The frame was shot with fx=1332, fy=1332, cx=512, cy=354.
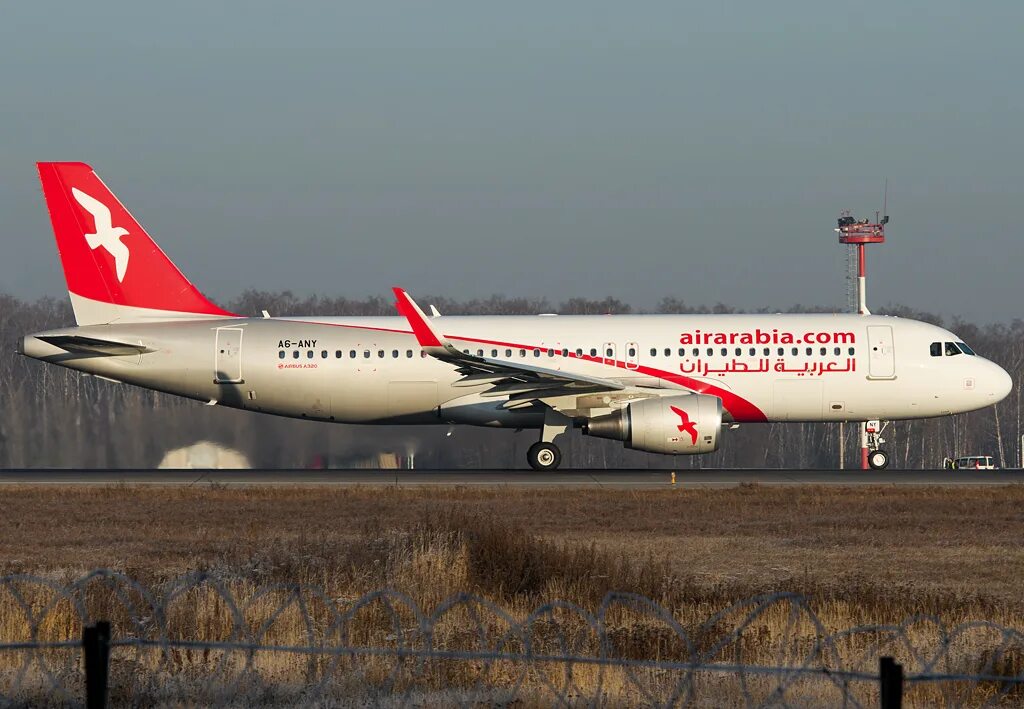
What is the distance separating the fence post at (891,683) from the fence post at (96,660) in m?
4.23

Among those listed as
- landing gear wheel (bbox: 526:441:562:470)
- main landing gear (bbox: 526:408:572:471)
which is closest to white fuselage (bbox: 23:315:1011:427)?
main landing gear (bbox: 526:408:572:471)

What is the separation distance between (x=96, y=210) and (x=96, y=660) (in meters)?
28.7

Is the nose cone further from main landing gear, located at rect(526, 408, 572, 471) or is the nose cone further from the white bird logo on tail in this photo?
the white bird logo on tail

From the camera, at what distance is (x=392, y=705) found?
10148 mm

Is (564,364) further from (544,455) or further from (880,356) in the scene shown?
(880,356)

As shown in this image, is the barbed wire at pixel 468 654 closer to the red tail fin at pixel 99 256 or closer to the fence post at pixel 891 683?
the fence post at pixel 891 683

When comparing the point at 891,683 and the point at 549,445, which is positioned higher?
the point at 549,445

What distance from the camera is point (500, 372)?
31406mm

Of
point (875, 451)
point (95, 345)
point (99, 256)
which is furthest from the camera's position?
point (875, 451)

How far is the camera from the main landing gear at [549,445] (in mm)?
32781

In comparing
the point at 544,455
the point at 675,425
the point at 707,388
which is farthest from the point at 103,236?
the point at 707,388

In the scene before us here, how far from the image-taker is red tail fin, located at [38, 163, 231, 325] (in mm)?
34281

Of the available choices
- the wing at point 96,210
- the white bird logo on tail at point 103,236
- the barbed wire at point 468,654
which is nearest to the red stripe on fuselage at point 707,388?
the white bird logo on tail at point 103,236

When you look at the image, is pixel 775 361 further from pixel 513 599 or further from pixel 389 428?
pixel 513 599
